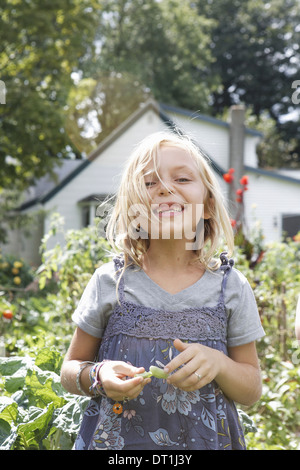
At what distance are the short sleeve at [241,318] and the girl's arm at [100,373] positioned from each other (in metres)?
0.33

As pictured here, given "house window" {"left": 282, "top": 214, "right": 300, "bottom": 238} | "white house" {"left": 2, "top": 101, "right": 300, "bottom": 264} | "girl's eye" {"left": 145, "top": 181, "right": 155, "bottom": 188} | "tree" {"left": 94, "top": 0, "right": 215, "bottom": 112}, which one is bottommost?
"girl's eye" {"left": 145, "top": 181, "right": 155, "bottom": 188}

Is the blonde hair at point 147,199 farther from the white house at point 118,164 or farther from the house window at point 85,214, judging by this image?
the house window at point 85,214

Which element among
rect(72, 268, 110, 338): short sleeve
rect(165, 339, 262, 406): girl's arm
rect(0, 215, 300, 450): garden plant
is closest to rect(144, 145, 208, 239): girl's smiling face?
rect(72, 268, 110, 338): short sleeve

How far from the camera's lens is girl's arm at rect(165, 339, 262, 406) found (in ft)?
3.95

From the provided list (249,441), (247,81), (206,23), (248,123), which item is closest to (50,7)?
(249,441)

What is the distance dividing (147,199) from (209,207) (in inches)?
9.4

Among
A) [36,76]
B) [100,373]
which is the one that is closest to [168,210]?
[100,373]

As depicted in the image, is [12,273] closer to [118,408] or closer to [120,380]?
[118,408]

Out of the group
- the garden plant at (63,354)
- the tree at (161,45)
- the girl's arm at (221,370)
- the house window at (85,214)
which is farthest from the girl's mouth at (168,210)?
the tree at (161,45)

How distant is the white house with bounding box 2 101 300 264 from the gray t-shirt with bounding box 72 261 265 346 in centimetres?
1411

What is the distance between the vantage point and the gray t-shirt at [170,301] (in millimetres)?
1425

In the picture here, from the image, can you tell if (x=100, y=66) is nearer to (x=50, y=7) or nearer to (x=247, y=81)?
(x=50, y=7)

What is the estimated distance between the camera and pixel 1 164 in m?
13.4

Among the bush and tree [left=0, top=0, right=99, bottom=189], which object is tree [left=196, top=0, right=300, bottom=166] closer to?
tree [left=0, top=0, right=99, bottom=189]
